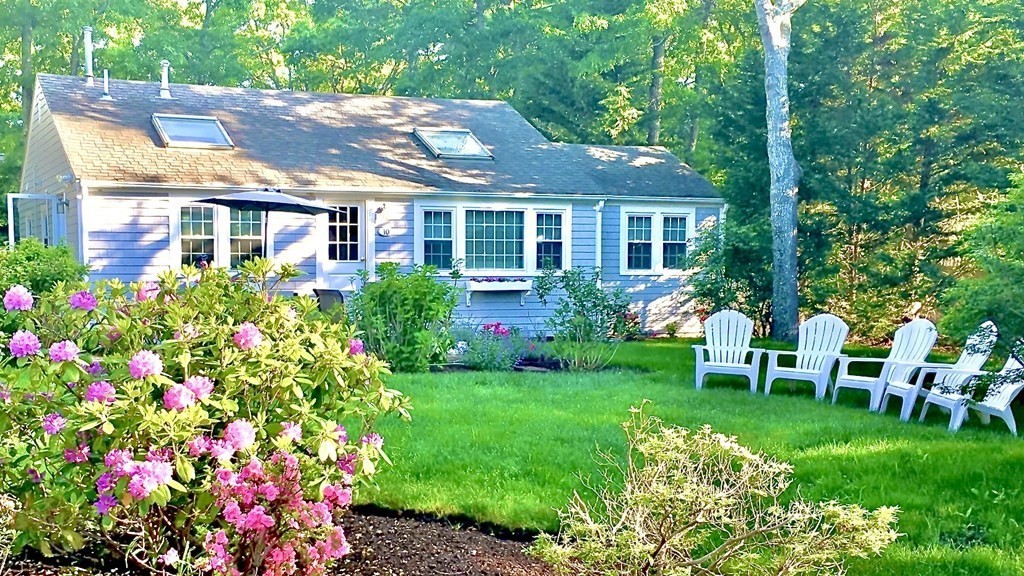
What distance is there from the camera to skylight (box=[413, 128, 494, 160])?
15.1m

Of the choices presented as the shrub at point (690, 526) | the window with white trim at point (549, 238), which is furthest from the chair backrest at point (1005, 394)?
the window with white trim at point (549, 238)

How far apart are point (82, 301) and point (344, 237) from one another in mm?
10834

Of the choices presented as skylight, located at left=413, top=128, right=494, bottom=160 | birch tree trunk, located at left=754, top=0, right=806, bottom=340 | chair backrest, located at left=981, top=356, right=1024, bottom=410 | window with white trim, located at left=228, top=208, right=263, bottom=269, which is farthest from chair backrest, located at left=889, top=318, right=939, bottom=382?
window with white trim, located at left=228, top=208, right=263, bottom=269

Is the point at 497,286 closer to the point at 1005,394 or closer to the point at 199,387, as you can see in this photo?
the point at 1005,394

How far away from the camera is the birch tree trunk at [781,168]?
1232cm

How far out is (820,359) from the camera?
8.30 m

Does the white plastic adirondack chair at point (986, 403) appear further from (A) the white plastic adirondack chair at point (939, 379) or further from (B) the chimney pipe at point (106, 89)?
(B) the chimney pipe at point (106, 89)

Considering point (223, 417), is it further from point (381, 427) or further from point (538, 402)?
point (538, 402)

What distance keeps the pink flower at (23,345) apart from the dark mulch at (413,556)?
90 cm

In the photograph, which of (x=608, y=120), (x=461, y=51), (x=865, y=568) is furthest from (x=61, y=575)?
(x=461, y=51)

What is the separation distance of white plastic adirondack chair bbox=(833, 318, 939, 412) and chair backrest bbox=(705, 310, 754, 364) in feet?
3.77

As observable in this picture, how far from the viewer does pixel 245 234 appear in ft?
42.8

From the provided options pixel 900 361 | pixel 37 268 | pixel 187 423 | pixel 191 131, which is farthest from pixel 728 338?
pixel 191 131

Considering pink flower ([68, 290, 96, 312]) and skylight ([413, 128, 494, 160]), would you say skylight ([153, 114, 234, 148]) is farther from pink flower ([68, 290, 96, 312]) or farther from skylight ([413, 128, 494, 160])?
pink flower ([68, 290, 96, 312])
